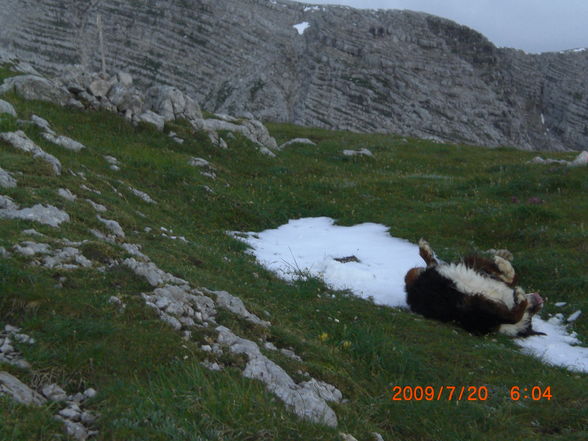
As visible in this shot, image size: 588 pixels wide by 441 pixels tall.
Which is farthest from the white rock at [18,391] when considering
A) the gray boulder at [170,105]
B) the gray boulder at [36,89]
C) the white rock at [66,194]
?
the gray boulder at [170,105]

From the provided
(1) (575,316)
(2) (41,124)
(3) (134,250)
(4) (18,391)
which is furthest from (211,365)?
(2) (41,124)

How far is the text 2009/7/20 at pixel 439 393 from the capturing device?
6359 millimetres

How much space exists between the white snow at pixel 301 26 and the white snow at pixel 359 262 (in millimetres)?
76506

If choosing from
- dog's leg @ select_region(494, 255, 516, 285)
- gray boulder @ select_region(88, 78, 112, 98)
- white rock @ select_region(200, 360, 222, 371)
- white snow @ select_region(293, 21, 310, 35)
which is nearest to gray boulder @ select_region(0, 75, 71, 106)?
gray boulder @ select_region(88, 78, 112, 98)

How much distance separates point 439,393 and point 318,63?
79585mm

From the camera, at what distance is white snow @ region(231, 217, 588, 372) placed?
8.76 meters

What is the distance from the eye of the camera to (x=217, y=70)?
7881 centimetres

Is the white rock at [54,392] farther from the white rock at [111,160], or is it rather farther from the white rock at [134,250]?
the white rock at [111,160]

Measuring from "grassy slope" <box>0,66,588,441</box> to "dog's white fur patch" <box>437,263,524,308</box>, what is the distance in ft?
2.38

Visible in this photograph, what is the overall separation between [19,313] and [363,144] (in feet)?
96.0

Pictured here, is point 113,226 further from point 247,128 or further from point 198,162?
point 247,128

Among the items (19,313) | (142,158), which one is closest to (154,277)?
(19,313)
